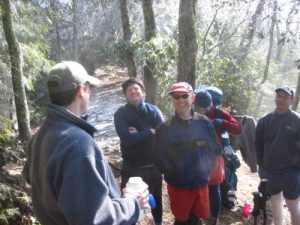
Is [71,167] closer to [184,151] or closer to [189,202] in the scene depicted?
[184,151]

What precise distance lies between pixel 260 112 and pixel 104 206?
16.5 metres

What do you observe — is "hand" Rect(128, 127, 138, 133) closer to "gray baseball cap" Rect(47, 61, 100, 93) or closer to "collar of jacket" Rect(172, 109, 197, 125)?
"collar of jacket" Rect(172, 109, 197, 125)

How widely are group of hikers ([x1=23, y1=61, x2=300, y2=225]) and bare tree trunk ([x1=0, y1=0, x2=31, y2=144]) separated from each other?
14.6ft

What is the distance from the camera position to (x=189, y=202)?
4109mm

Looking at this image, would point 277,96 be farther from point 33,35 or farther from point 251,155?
point 33,35

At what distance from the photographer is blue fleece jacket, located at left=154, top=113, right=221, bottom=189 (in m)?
4.04

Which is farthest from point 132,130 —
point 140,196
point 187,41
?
point 187,41

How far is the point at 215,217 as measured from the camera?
4.79m

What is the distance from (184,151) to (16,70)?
5.36 meters

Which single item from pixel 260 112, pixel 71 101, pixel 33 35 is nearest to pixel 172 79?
pixel 33 35

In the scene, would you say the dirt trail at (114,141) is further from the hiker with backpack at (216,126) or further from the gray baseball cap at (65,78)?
the gray baseball cap at (65,78)

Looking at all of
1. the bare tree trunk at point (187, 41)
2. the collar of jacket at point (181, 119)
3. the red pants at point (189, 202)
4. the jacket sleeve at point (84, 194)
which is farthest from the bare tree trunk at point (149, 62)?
the jacket sleeve at point (84, 194)

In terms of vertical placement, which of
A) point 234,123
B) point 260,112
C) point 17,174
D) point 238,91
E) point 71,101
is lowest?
point 260,112

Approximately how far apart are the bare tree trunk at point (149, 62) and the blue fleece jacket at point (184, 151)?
4.33 m
